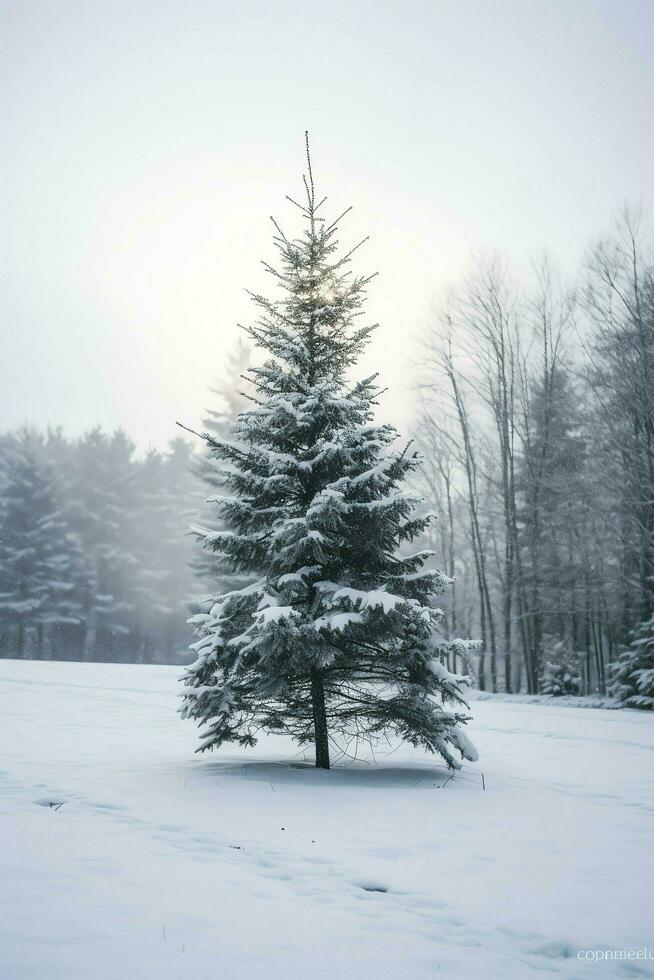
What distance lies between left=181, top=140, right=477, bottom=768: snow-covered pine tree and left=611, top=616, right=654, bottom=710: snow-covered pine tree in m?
11.8

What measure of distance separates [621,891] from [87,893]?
3.22 m

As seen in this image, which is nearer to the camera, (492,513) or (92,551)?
(492,513)

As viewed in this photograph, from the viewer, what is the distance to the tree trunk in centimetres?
728

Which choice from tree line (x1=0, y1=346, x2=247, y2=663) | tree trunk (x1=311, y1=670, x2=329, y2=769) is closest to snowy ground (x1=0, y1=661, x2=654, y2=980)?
tree trunk (x1=311, y1=670, x2=329, y2=769)

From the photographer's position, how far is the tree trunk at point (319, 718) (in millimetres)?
7277

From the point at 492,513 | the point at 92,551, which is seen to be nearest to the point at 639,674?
the point at 492,513

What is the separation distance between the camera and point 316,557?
692cm

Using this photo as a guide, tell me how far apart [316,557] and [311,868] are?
10.8ft

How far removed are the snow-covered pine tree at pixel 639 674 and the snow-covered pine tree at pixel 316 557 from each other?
11.8 meters

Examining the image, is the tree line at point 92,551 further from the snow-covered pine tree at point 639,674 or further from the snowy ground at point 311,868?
the snowy ground at point 311,868

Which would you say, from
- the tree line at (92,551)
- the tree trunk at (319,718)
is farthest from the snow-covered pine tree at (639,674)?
the tree line at (92,551)

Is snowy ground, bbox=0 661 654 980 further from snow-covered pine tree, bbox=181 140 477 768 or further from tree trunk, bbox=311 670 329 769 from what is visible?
snow-covered pine tree, bbox=181 140 477 768

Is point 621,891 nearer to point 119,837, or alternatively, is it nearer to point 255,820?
point 255,820

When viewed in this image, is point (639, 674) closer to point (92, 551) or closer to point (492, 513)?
point (492, 513)
